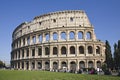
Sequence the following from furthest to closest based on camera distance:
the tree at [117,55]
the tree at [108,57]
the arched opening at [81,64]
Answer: the arched opening at [81,64], the tree at [108,57], the tree at [117,55]

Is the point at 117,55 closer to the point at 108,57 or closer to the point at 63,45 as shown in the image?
the point at 108,57

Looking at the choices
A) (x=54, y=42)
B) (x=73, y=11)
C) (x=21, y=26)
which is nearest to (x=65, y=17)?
(x=73, y=11)

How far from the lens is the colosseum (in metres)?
59.1

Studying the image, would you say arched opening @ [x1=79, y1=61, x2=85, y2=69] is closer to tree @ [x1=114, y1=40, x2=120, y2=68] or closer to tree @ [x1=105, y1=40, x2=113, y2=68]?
tree @ [x1=105, y1=40, x2=113, y2=68]

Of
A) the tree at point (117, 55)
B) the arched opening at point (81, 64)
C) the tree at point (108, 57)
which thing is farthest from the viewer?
the arched opening at point (81, 64)

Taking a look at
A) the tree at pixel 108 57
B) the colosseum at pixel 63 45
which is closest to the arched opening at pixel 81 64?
the colosseum at pixel 63 45

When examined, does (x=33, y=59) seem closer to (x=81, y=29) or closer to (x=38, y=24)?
(x=38, y=24)

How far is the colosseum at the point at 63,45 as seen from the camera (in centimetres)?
5906

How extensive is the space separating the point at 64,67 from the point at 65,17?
1295 centimetres

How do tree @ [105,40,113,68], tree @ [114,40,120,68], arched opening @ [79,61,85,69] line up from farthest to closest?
arched opening @ [79,61,85,69] → tree @ [105,40,113,68] → tree @ [114,40,120,68]

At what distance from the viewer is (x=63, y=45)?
60.3 metres

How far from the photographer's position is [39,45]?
64062 mm

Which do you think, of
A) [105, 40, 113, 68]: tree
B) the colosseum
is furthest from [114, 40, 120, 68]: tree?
the colosseum

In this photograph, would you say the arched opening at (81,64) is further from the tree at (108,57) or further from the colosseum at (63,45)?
the tree at (108,57)
